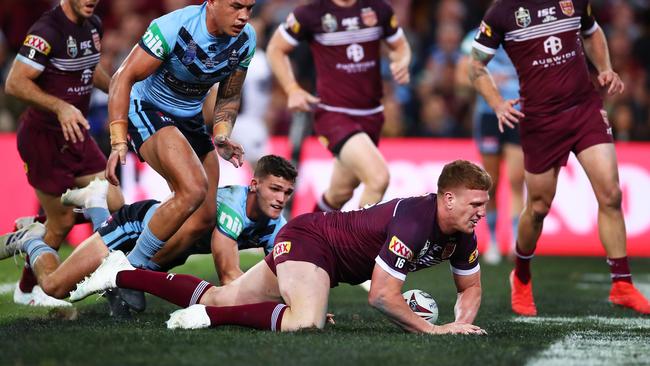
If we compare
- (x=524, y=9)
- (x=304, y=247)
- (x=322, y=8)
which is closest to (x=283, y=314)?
(x=304, y=247)

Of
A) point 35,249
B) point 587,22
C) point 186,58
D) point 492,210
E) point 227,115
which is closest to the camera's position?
point 186,58

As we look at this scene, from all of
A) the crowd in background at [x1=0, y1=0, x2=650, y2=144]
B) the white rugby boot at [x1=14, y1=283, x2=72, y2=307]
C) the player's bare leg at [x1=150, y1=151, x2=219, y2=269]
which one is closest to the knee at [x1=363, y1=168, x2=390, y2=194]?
the player's bare leg at [x1=150, y1=151, x2=219, y2=269]

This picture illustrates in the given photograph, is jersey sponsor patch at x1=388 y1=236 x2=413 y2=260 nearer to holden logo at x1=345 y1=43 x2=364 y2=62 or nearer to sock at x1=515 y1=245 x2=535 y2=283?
sock at x1=515 y1=245 x2=535 y2=283

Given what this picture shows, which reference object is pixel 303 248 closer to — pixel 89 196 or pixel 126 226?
pixel 126 226

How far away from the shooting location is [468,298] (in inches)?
247

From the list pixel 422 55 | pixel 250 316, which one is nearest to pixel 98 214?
pixel 250 316

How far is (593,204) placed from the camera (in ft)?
41.4

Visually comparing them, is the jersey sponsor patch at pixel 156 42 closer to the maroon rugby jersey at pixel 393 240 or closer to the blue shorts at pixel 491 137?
the maroon rugby jersey at pixel 393 240

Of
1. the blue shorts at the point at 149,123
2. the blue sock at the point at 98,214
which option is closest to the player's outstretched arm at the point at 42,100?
the blue sock at the point at 98,214

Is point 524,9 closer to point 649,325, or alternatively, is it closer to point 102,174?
point 649,325

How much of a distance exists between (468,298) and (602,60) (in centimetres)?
269

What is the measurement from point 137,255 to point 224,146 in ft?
3.09

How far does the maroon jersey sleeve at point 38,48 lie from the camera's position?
7.79m

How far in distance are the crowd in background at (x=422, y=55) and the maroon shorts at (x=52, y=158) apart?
507 cm
